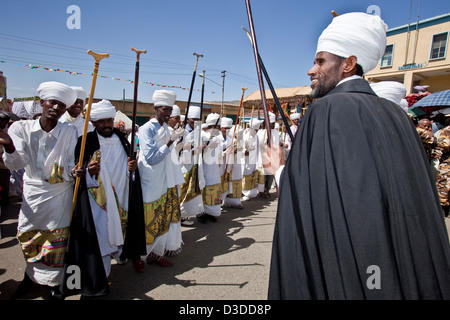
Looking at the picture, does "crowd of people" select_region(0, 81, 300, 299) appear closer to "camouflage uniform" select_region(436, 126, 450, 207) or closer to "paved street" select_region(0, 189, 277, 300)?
"paved street" select_region(0, 189, 277, 300)

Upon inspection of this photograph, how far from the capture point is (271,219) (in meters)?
5.70

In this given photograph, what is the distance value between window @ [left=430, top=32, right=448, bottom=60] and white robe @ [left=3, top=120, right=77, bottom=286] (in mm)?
23116

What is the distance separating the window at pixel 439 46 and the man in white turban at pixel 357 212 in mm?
22611

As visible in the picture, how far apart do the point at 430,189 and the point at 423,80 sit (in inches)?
953

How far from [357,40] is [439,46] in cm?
2255

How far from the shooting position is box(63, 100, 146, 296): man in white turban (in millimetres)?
2609

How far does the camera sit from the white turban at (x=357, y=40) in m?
1.39

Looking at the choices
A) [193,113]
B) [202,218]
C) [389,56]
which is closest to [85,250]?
[202,218]

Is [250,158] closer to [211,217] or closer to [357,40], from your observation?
[211,217]

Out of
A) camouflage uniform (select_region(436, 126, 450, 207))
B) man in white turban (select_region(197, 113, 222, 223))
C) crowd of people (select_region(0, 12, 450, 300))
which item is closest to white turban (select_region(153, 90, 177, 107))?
crowd of people (select_region(0, 12, 450, 300))

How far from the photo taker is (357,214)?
996mm
